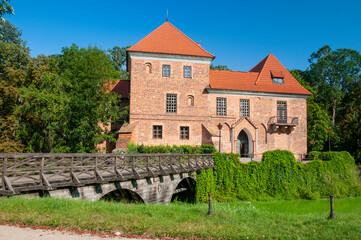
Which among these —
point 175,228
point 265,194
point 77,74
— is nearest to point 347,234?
point 175,228

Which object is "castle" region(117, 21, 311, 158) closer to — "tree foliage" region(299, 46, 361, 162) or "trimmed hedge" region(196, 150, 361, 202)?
"trimmed hedge" region(196, 150, 361, 202)

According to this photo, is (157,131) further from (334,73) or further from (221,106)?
(334,73)

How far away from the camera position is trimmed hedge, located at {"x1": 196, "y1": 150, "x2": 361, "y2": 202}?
19.1m

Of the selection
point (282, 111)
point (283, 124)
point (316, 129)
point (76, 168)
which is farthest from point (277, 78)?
point (76, 168)

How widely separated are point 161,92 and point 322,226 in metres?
19.8

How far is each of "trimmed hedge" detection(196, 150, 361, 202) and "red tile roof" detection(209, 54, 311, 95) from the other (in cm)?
942

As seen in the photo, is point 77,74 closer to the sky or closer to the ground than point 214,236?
closer to the sky

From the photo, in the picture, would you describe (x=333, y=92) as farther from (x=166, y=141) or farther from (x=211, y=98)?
(x=166, y=141)

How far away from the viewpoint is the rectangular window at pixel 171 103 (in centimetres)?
2577

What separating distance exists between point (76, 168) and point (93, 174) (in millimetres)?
1279

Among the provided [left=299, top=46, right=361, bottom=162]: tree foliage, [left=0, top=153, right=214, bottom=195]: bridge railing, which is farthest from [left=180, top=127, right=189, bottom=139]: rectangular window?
[left=299, top=46, right=361, bottom=162]: tree foliage

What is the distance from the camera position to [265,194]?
19.7 m

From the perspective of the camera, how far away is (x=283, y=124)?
90.9 ft

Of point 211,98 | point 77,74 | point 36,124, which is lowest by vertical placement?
point 36,124
